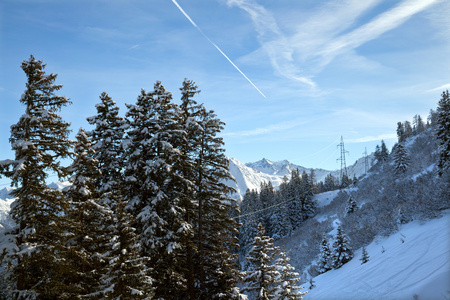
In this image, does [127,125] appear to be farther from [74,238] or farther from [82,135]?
[74,238]

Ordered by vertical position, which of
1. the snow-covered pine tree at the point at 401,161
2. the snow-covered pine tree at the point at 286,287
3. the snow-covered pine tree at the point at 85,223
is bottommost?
the snow-covered pine tree at the point at 286,287

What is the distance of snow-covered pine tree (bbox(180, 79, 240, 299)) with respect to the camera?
60.1ft

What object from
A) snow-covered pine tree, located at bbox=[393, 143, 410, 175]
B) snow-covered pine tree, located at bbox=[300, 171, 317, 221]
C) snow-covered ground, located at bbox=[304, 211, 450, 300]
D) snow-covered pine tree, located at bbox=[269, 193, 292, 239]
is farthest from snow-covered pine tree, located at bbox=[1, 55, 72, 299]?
snow-covered pine tree, located at bbox=[300, 171, 317, 221]

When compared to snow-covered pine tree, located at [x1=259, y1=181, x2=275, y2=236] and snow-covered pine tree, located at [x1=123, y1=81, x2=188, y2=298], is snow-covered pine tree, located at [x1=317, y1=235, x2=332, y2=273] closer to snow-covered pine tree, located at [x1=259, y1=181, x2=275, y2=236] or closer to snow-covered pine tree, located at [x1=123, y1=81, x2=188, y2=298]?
snow-covered pine tree, located at [x1=123, y1=81, x2=188, y2=298]

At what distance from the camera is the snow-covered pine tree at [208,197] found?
721 inches

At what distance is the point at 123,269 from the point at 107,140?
842cm

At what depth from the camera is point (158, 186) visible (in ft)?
53.5

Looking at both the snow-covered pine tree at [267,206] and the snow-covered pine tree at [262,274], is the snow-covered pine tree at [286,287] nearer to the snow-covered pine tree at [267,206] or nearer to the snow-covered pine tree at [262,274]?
the snow-covered pine tree at [262,274]

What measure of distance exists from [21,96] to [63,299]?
9286 mm

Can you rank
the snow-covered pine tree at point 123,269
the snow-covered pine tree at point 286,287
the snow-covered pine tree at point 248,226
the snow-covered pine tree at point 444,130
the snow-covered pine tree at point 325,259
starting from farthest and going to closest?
the snow-covered pine tree at point 248,226
the snow-covered pine tree at point 325,259
the snow-covered pine tree at point 444,130
the snow-covered pine tree at point 286,287
the snow-covered pine tree at point 123,269

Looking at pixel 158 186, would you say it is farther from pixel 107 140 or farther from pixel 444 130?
pixel 444 130

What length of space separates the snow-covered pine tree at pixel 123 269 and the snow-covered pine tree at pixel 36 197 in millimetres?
2031

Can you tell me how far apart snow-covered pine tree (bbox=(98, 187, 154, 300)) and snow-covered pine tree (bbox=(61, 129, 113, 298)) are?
60 centimetres

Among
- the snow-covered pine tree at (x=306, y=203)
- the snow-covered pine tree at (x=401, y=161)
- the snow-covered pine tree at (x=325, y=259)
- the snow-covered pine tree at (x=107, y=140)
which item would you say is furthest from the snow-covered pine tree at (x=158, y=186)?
the snow-covered pine tree at (x=306, y=203)
